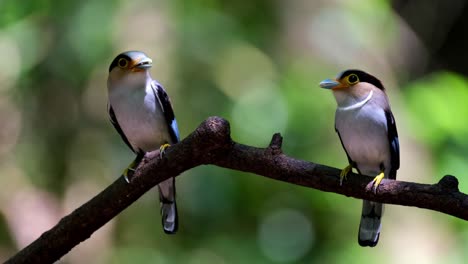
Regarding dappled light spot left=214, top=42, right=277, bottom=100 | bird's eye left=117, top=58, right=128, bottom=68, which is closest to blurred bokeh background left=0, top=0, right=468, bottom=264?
dappled light spot left=214, top=42, right=277, bottom=100

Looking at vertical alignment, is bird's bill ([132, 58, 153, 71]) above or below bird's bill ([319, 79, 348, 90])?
below

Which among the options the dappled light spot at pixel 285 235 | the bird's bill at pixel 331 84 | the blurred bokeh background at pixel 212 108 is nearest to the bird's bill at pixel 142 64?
the bird's bill at pixel 331 84

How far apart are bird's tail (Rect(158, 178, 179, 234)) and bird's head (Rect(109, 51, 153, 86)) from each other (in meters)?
0.50

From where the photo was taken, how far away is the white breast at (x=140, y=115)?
3.59 m

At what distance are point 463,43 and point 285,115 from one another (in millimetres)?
2714

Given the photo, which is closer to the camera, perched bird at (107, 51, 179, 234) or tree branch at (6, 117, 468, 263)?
tree branch at (6, 117, 468, 263)

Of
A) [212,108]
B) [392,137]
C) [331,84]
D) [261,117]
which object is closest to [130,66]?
[331,84]

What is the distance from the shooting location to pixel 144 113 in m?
3.61

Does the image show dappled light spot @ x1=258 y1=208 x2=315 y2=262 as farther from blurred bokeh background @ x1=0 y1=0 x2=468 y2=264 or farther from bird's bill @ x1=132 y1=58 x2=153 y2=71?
bird's bill @ x1=132 y1=58 x2=153 y2=71

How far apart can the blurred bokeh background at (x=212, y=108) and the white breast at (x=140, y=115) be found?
1.45 metres

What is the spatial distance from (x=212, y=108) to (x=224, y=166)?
2833 mm

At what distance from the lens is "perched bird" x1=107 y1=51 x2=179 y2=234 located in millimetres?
3539

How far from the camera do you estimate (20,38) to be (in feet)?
16.9

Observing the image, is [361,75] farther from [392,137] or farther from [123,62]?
[123,62]
